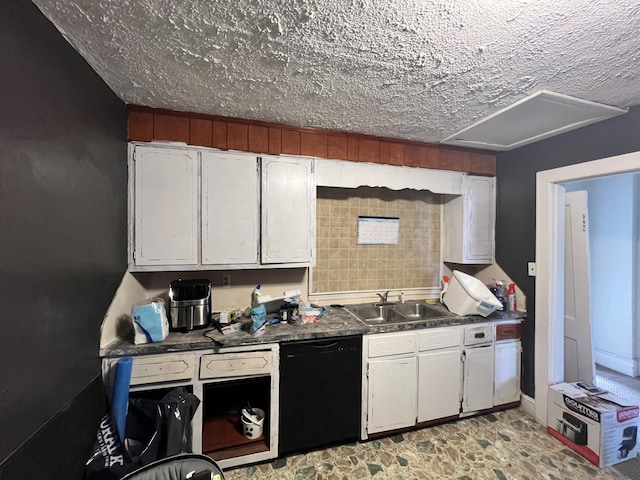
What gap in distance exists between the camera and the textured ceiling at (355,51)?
96cm

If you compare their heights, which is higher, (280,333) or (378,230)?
(378,230)

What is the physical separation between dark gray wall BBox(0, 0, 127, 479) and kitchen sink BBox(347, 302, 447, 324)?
6.03ft

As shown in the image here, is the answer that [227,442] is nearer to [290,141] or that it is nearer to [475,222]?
[290,141]

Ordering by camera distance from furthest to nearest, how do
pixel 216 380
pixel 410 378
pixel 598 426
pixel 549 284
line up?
pixel 549 284, pixel 410 378, pixel 598 426, pixel 216 380

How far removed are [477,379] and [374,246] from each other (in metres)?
1.42

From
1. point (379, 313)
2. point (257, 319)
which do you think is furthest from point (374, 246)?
point (257, 319)

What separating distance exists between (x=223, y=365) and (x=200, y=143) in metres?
1.51

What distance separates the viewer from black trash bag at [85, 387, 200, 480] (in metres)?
1.25

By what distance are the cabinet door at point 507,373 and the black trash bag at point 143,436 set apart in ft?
7.80

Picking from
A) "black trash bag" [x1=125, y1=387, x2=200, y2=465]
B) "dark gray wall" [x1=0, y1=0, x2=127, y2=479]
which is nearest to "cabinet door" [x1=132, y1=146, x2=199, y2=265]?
"dark gray wall" [x1=0, y1=0, x2=127, y2=479]

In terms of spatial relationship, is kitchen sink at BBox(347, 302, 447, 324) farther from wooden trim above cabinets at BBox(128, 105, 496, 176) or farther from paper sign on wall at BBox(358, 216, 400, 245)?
wooden trim above cabinets at BBox(128, 105, 496, 176)

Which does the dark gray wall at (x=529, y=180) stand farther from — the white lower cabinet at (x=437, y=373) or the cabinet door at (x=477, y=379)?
the cabinet door at (x=477, y=379)

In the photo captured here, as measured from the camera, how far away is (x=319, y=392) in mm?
1765

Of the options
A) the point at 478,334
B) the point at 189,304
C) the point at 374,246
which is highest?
the point at 374,246
